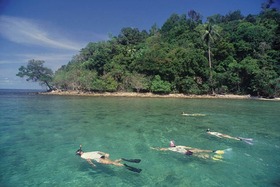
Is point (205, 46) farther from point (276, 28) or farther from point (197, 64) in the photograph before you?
point (276, 28)

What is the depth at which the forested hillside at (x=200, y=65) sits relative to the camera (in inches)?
2491

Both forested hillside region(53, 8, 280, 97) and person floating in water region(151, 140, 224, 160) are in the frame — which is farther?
forested hillside region(53, 8, 280, 97)

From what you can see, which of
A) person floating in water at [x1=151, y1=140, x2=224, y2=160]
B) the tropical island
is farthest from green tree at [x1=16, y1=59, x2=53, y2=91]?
person floating in water at [x1=151, y1=140, x2=224, y2=160]

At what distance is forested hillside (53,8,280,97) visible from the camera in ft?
208

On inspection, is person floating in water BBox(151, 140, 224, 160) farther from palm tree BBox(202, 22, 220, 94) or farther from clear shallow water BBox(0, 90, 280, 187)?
palm tree BBox(202, 22, 220, 94)

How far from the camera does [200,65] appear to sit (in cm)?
6669

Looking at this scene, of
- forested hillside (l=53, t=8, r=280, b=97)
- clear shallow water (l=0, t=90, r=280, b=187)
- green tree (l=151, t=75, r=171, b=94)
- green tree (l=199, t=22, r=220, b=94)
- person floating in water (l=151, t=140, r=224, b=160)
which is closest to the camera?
clear shallow water (l=0, t=90, r=280, b=187)

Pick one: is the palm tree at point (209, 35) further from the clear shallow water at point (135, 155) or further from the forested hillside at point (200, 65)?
the clear shallow water at point (135, 155)

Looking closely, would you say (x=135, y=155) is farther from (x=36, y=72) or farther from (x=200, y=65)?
(x=36, y=72)

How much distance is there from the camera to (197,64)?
214 ft

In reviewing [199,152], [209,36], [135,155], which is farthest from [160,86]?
[135,155]

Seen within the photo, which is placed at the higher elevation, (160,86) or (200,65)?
(200,65)

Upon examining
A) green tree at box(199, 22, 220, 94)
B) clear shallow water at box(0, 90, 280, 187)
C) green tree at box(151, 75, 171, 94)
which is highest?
green tree at box(199, 22, 220, 94)

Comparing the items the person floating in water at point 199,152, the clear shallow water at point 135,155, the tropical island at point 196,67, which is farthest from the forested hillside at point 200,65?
the person floating in water at point 199,152
